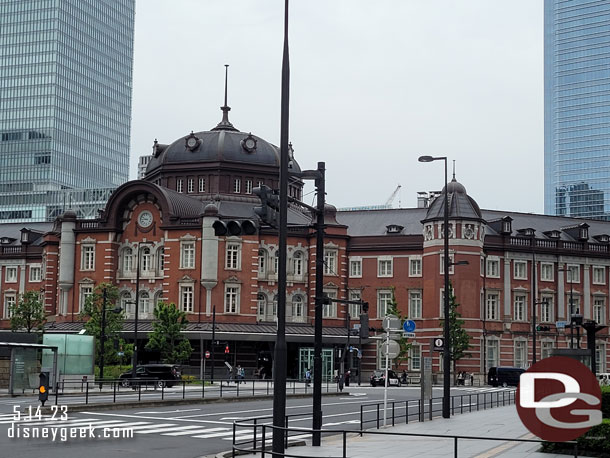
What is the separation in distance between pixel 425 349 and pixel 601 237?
65.7 feet

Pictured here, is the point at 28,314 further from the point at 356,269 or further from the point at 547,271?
the point at 547,271

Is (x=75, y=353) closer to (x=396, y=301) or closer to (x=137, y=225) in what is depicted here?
(x=137, y=225)

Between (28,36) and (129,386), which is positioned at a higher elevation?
(28,36)

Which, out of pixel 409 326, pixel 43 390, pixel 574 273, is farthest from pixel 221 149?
pixel 409 326

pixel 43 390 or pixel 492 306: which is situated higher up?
pixel 492 306

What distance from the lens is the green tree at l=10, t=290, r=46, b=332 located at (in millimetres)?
74787

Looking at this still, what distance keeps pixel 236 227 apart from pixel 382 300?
62.5 m

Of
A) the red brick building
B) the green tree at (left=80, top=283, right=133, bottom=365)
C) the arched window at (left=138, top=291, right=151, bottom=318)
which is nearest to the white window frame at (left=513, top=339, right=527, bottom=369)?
the red brick building

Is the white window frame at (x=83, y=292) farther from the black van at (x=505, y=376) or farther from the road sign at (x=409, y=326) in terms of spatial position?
the road sign at (x=409, y=326)

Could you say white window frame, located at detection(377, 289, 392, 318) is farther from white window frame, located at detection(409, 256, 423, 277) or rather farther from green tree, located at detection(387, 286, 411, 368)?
green tree, located at detection(387, 286, 411, 368)

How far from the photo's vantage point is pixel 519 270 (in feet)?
269

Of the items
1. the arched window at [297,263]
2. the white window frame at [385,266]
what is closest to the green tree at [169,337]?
the arched window at [297,263]

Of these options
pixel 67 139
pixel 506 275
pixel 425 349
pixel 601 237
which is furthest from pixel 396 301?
pixel 67 139

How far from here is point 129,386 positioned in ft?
179
